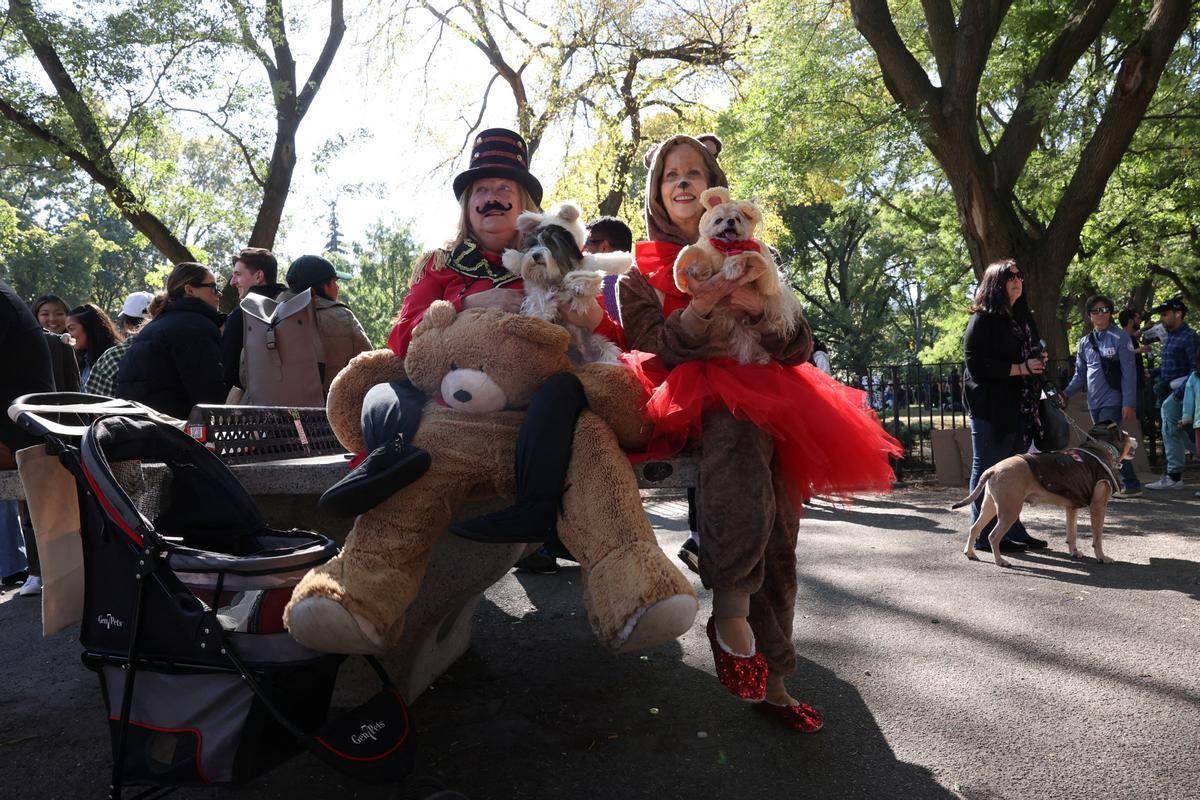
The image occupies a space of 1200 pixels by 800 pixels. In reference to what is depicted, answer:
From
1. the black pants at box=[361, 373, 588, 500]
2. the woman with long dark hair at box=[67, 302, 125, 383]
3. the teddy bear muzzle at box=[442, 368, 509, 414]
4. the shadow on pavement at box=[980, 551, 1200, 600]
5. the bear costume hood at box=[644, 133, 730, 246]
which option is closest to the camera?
the black pants at box=[361, 373, 588, 500]

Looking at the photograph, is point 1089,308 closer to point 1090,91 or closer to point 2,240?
point 1090,91

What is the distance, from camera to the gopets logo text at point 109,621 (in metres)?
2.08

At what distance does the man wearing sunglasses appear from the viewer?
350 inches

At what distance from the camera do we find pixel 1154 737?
109 inches

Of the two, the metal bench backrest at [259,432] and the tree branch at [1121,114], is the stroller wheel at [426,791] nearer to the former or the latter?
the metal bench backrest at [259,432]

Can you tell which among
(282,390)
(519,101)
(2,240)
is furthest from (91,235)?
(282,390)

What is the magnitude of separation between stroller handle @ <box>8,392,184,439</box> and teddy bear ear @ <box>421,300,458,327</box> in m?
0.83

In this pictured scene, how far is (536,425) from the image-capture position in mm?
2320

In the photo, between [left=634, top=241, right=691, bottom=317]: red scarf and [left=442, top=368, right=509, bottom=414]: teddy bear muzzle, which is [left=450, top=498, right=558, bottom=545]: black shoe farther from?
[left=634, top=241, right=691, bottom=317]: red scarf

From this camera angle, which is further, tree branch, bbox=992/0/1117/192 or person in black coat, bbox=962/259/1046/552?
tree branch, bbox=992/0/1117/192

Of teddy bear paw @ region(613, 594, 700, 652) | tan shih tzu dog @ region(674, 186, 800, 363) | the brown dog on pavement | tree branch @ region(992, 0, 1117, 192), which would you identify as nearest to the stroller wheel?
teddy bear paw @ region(613, 594, 700, 652)

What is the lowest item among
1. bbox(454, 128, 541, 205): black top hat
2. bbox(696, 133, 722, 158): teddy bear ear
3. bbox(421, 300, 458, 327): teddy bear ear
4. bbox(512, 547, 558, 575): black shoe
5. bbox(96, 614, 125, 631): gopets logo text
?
bbox(512, 547, 558, 575): black shoe

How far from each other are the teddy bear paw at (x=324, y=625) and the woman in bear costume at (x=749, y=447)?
1096 mm

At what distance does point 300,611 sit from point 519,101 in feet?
50.5
